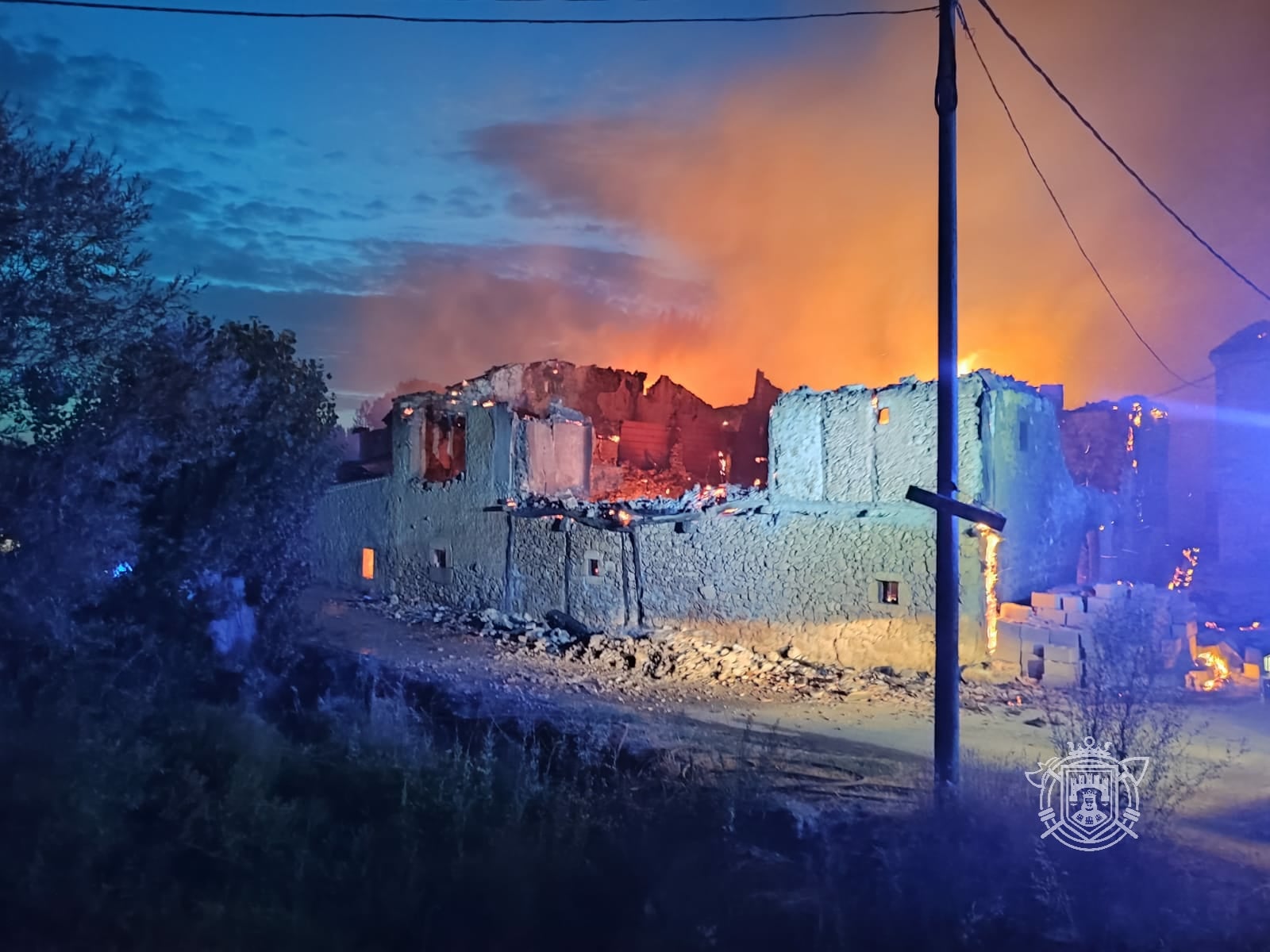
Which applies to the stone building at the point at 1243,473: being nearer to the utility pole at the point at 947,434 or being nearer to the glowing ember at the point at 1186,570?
the glowing ember at the point at 1186,570

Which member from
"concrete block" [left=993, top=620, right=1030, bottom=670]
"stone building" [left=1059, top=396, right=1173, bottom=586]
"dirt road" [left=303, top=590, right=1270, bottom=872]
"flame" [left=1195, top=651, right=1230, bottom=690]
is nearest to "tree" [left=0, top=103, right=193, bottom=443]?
"dirt road" [left=303, top=590, right=1270, bottom=872]

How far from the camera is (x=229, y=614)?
10.7m

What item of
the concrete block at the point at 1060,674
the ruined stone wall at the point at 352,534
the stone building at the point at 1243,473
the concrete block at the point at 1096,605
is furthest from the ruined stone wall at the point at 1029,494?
the ruined stone wall at the point at 352,534

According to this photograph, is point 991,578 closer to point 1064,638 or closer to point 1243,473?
point 1064,638

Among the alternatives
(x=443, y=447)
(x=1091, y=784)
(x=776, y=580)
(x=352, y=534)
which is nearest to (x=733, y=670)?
(x=776, y=580)

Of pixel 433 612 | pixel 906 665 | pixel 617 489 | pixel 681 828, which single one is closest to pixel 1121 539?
pixel 906 665

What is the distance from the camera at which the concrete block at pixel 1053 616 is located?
13.3 metres

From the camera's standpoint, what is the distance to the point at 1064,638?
12812 millimetres

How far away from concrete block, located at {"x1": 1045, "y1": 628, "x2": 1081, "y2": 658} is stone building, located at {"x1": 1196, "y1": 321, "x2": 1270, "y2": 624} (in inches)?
520

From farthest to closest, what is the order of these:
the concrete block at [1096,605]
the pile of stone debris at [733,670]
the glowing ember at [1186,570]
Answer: the glowing ember at [1186,570] → the concrete block at [1096,605] → the pile of stone debris at [733,670]

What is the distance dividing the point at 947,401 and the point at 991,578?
8.11m

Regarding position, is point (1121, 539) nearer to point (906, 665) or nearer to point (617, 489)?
point (906, 665)

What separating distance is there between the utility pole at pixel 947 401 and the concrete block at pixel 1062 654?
732cm

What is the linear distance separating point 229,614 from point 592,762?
5.49 m
